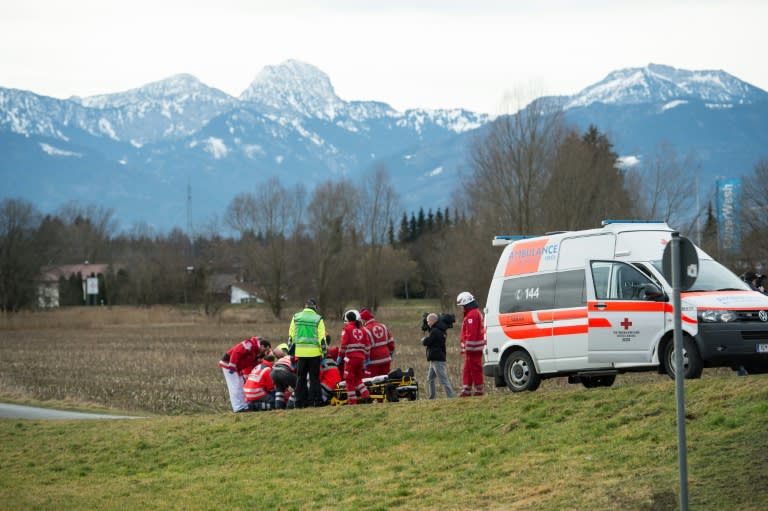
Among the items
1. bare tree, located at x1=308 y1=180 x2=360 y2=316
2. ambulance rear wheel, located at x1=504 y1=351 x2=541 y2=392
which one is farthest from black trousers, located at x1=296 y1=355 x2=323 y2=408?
bare tree, located at x1=308 y1=180 x2=360 y2=316

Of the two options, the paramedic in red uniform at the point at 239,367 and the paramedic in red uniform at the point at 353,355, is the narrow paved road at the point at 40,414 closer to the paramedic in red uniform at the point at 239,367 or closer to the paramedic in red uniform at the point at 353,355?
the paramedic in red uniform at the point at 239,367

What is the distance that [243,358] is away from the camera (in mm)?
22516

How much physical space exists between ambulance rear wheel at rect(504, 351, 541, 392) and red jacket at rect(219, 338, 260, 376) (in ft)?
20.2

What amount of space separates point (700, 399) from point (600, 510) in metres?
3.47

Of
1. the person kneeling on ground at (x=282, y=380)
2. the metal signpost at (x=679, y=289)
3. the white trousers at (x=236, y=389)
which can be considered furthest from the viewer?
the white trousers at (x=236, y=389)

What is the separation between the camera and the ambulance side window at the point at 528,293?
18016 millimetres

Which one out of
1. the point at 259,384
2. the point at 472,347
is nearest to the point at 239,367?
the point at 259,384

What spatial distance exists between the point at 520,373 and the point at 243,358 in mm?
6597

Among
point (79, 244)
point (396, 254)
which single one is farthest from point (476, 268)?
point (79, 244)

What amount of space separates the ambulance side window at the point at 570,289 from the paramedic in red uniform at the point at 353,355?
428cm

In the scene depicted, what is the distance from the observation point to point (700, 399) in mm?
14430

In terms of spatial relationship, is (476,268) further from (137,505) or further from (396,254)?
(137,505)

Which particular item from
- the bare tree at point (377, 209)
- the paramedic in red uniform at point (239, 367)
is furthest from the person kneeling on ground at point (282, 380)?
the bare tree at point (377, 209)

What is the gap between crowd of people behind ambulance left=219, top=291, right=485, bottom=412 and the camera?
19.9 meters
